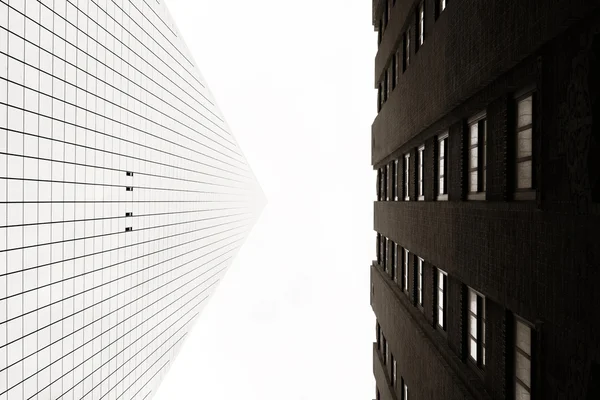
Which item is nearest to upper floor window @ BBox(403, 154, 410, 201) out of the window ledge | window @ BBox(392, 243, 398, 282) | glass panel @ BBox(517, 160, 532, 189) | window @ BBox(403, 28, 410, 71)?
window @ BBox(392, 243, 398, 282)

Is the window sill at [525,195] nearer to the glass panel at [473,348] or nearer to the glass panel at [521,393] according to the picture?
the glass panel at [521,393]

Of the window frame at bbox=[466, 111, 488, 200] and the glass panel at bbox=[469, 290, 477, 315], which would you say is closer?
the window frame at bbox=[466, 111, 488, 200]

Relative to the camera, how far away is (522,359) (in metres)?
17.0

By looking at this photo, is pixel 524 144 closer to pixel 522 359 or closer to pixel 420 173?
pixel 522 359

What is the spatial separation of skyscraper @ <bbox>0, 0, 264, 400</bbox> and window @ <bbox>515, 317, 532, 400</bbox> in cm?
3057

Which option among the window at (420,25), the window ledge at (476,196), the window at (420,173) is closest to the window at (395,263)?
the window at (420,173)

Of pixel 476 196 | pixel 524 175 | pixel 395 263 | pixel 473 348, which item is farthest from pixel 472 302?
pixel 395 263

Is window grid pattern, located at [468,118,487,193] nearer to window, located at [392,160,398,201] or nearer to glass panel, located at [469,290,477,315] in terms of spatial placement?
glass panel, located at [469,290,477,315]

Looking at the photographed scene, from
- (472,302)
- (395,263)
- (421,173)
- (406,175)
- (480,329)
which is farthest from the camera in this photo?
(395,263)

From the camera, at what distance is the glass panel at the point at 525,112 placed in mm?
16781

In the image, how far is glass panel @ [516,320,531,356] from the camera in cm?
1639

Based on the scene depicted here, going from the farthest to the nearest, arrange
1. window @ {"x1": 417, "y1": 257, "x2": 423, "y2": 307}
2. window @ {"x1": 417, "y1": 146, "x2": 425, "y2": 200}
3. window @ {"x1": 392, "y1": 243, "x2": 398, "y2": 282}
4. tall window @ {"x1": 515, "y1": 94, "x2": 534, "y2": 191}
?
1. window @ {"x1": 392, "y1": 243, "x2": 398, "y2": 282}
2. window @ {"x1": 417, "y1": 146, "x2": 425, "y2": 200}
3. window @ {"x1": 417, "y1": 257, "x2": 423, "y2": 307}
4. tall window @ {"x1": 515, "y1": 94, "x2": 534, "y2": 191}

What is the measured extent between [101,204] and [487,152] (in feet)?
119

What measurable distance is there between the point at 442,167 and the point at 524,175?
12074 mm
